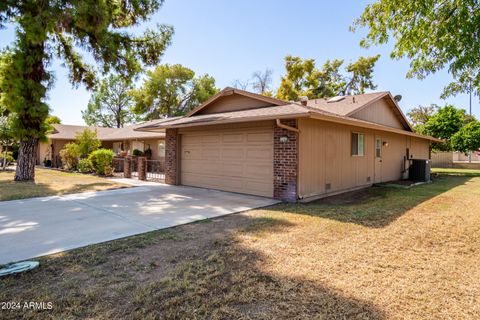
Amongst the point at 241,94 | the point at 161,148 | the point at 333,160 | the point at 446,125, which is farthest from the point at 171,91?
the point at 333,160

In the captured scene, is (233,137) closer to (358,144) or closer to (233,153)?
(233,153)

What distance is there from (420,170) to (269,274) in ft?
45.3

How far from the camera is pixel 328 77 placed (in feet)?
105

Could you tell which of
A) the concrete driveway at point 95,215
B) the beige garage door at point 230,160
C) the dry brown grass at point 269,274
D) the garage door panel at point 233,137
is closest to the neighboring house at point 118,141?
the beige garage door at point 230,160

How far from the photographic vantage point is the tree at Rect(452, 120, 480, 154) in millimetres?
20062

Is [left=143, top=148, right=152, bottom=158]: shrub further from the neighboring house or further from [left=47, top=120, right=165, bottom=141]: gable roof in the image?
[left=47, top=120, right=165, bottom=141]: gable roof

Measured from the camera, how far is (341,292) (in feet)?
9.66

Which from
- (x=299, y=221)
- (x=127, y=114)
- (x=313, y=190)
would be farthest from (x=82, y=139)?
(x=127, y=114)

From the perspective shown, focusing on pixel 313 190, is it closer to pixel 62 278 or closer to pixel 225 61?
pixel 62 278

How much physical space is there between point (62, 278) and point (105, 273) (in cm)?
44

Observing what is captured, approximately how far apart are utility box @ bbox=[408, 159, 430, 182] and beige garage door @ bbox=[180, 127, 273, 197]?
32.0 ft

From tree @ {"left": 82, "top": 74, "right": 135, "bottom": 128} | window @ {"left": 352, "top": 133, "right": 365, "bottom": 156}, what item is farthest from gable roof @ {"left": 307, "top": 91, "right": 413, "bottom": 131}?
tree @ {"left": 82, "top": 74, "right": 135, "bottom": 128}

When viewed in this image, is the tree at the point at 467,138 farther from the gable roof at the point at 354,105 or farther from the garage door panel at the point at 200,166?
the garage door panel at the point at 200,166

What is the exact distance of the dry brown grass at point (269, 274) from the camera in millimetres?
2629
